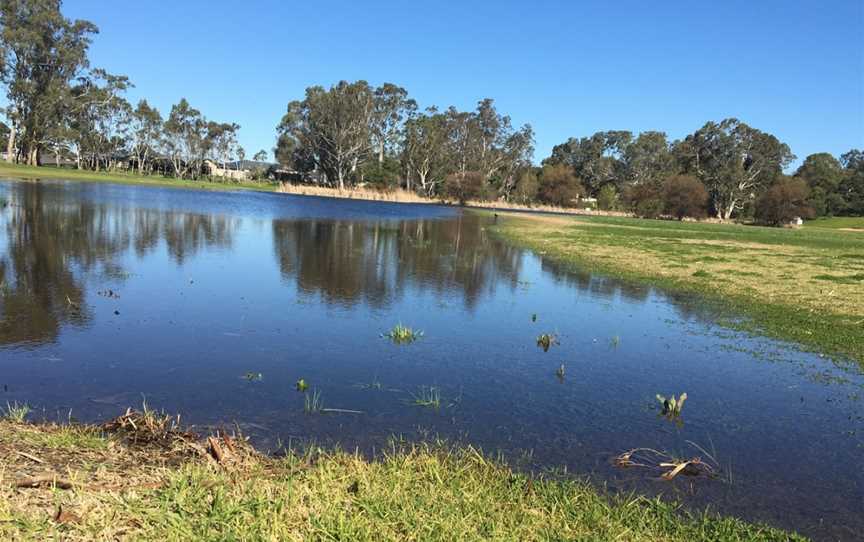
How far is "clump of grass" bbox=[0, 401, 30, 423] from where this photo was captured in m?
6.19

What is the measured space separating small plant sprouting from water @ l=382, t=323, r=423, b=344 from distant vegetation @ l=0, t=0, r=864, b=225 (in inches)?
3568

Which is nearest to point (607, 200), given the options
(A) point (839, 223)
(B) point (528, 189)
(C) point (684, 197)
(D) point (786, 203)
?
(B) point (528, 189)

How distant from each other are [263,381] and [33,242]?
16298 mm

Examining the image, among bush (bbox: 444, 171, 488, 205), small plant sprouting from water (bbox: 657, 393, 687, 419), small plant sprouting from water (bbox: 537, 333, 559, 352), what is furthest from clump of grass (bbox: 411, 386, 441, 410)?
bush (bbox: 444, 171, 488, 205)

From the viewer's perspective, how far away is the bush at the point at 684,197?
9512 centimetres

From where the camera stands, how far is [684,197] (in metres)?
95.5

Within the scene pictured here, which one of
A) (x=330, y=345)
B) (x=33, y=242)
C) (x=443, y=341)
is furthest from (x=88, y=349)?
(x=33, y=242)

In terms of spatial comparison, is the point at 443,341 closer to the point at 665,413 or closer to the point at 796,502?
the point at 665,413

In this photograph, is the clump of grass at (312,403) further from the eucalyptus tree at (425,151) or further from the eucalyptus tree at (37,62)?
the eucalyptus tree at (425,151)

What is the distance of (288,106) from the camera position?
400 feet

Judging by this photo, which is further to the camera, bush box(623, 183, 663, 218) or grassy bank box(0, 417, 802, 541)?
bush box(623, 183, 663, 218)

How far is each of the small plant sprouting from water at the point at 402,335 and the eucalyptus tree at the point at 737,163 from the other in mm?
108883

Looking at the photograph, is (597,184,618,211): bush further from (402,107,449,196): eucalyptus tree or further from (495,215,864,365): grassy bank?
(495,215,864,365): grassy bank

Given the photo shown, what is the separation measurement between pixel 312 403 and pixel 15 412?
11.1 ft
